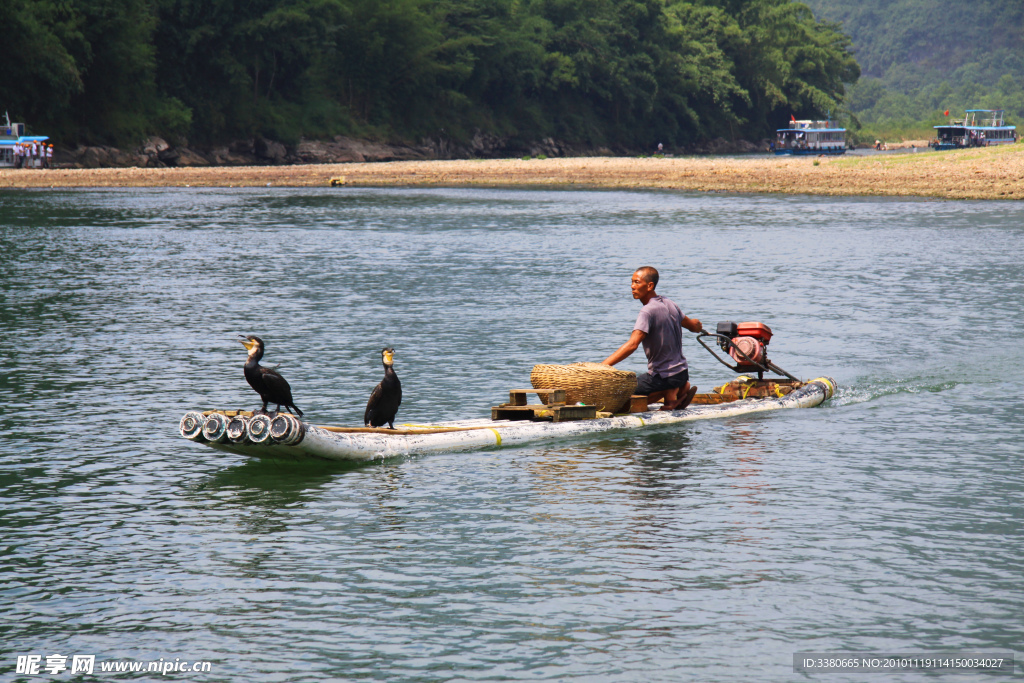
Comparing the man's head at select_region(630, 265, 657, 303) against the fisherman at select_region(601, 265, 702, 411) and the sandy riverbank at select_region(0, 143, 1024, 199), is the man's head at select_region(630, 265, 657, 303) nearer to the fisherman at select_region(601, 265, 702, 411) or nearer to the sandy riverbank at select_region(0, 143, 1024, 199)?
the fisherman at select_region(601, 265, 702, 411)

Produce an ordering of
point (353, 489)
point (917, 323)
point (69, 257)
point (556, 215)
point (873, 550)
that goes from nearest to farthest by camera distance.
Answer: point (873, 550), point (353, 489), point (917, 323), point (69, 257), point (556, 215)

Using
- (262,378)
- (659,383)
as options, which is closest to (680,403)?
(659,383)

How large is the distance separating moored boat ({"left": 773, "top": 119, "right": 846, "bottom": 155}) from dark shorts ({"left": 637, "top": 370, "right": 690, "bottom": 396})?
346 ft

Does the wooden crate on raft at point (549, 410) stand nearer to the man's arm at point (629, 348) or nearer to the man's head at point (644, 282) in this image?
the man's arm at point (629, 348)

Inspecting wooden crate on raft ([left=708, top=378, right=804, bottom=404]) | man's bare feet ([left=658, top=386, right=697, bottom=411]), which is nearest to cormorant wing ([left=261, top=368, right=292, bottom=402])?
man's bare feet ([left=658, top=386, right=697, bottom=411])

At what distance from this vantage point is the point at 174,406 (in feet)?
49.1

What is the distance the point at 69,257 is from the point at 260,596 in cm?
2751

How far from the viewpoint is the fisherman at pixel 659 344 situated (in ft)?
40.3

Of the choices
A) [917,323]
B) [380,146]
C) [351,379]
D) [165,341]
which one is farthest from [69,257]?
[380,146]

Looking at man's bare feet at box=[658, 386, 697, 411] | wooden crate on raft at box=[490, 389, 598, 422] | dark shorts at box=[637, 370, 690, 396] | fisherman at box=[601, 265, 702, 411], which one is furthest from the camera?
man's bare feet at box=[658, 386, 697, 411]

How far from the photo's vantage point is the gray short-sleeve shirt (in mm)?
12547

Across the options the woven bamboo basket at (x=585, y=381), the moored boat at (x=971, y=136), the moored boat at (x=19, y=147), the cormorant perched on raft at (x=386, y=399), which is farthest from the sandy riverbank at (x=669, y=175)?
the cormorant perched on raft at (x=386, y=399)

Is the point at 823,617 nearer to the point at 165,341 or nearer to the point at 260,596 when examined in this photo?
the point at 260,596

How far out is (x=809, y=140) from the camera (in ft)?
374
